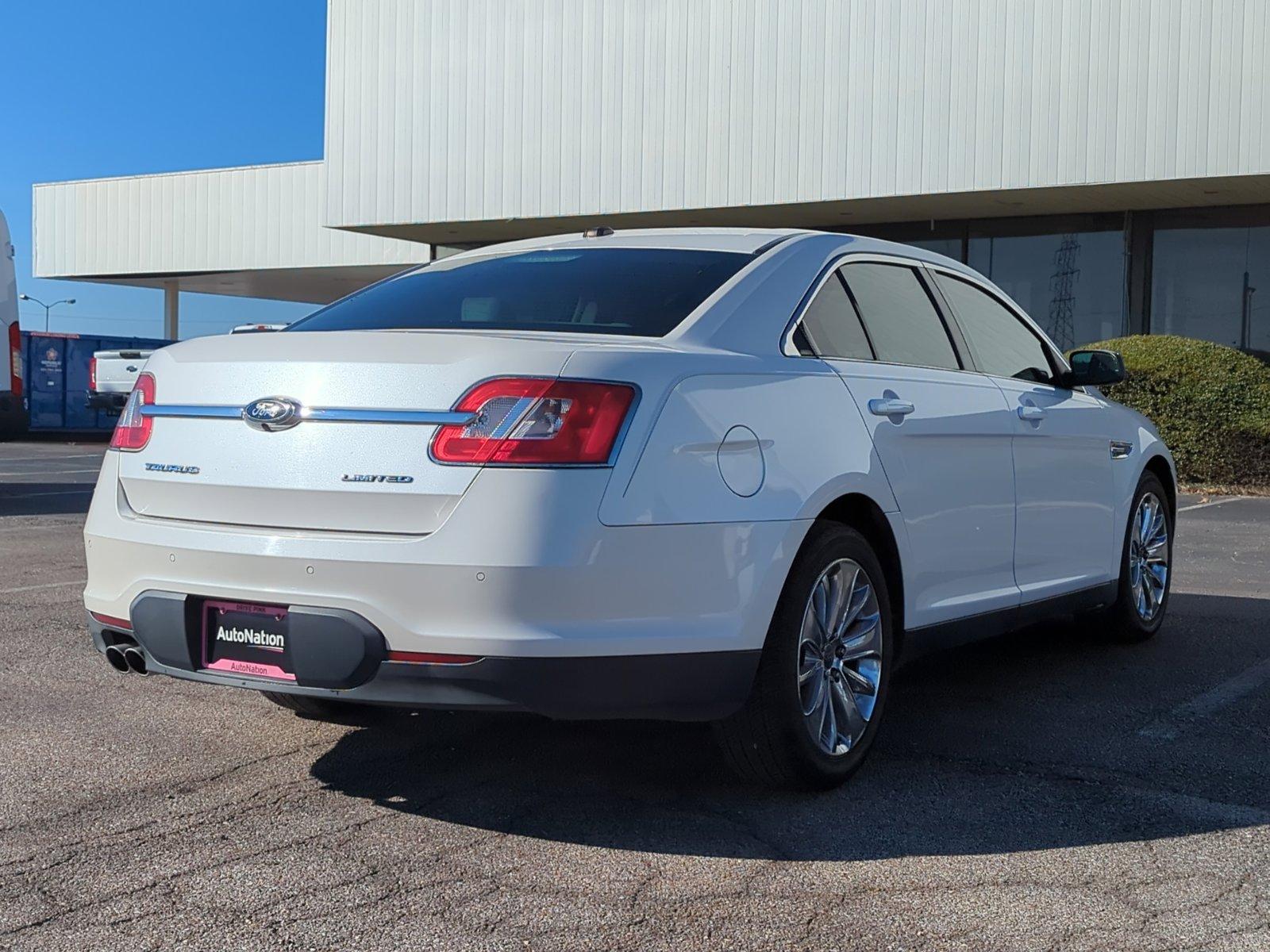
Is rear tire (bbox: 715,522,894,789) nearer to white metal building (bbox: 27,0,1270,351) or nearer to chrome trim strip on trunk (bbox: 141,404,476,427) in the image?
chrome trim strip on trunk (bbox: 141,404,476,427)

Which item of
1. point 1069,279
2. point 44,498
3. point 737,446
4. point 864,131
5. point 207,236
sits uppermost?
point 864,131

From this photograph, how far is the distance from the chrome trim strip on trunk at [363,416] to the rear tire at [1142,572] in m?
3.74

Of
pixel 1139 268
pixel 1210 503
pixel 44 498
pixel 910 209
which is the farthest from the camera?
pixel 910 209

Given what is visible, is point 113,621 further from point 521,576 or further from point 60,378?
point 60,378

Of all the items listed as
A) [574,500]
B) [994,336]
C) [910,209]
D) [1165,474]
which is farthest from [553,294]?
[910,209]

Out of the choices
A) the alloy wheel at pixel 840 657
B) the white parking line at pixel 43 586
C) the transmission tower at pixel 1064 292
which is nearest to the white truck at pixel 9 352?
the white parking line at pixel 43 586

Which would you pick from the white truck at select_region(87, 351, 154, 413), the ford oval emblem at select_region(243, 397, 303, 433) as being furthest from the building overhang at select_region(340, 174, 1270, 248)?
the ford oval emblem at select_region(243, 397, 303, 433)

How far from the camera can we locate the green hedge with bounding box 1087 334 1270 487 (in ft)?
52.2

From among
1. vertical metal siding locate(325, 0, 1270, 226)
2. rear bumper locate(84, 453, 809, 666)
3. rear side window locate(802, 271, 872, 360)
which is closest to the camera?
rear bumper locate(84, 453, 809, 666)

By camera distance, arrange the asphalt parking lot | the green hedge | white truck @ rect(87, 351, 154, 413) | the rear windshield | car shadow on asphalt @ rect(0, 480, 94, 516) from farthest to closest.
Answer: white truck @ rect(87, 351, 154, 413), the green hedge, car shadow on asphalt @ rect(0, 480, 94, 516), the rear windshield, the asphalt parking lot

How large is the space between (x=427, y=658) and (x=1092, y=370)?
3446mm

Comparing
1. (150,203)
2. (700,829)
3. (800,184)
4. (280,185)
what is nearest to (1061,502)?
(700,829)

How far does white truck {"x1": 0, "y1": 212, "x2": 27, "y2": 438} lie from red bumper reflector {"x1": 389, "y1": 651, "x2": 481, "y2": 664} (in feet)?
34.8

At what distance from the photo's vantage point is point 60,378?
31.8 meters
